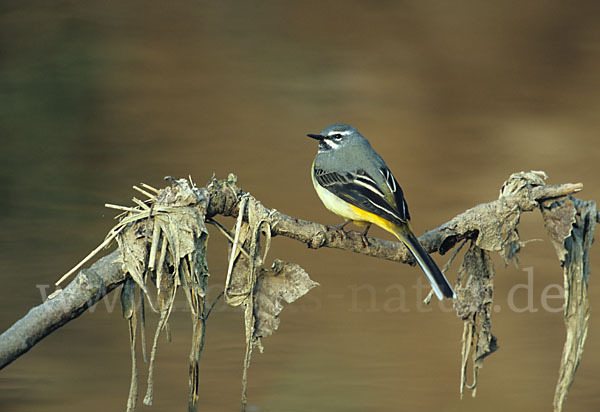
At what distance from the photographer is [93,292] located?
57.8 inches

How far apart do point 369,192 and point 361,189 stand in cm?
4

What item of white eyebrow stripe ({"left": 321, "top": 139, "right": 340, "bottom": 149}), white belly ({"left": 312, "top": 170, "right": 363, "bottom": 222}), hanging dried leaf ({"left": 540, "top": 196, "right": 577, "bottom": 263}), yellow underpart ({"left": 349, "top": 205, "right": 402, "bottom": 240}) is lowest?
hanging dried leaf ({"left": 540, "top": 196, "right": 577, "bottom": 263})

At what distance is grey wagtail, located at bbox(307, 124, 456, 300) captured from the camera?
1.99 m

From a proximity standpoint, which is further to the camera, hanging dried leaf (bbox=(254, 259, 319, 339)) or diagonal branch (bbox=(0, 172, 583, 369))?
hanging dried leaf (bbox=(254, 259, 319, 339))

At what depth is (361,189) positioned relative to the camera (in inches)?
93.0

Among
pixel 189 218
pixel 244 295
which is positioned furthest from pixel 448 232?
pixel 189 218

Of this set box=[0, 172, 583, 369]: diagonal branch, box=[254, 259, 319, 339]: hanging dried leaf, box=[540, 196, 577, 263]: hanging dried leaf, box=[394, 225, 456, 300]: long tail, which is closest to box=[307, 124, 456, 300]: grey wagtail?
box=[394, 225, 456, 300]: long tail

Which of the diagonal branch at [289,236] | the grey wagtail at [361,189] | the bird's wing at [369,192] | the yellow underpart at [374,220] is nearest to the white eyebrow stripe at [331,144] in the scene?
the grey wagtail at [361,189]

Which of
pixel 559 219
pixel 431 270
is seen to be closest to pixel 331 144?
pixel 431 270

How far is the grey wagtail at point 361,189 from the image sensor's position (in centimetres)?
199

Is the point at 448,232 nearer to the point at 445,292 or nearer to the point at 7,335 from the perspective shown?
the point at 445,292

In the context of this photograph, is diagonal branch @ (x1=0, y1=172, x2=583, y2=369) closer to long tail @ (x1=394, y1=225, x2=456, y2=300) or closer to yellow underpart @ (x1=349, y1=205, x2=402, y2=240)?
long tail @ (x1=394, y1=225, x2=456, y2=300)

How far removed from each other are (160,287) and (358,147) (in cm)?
133

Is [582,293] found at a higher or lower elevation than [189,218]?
lower
